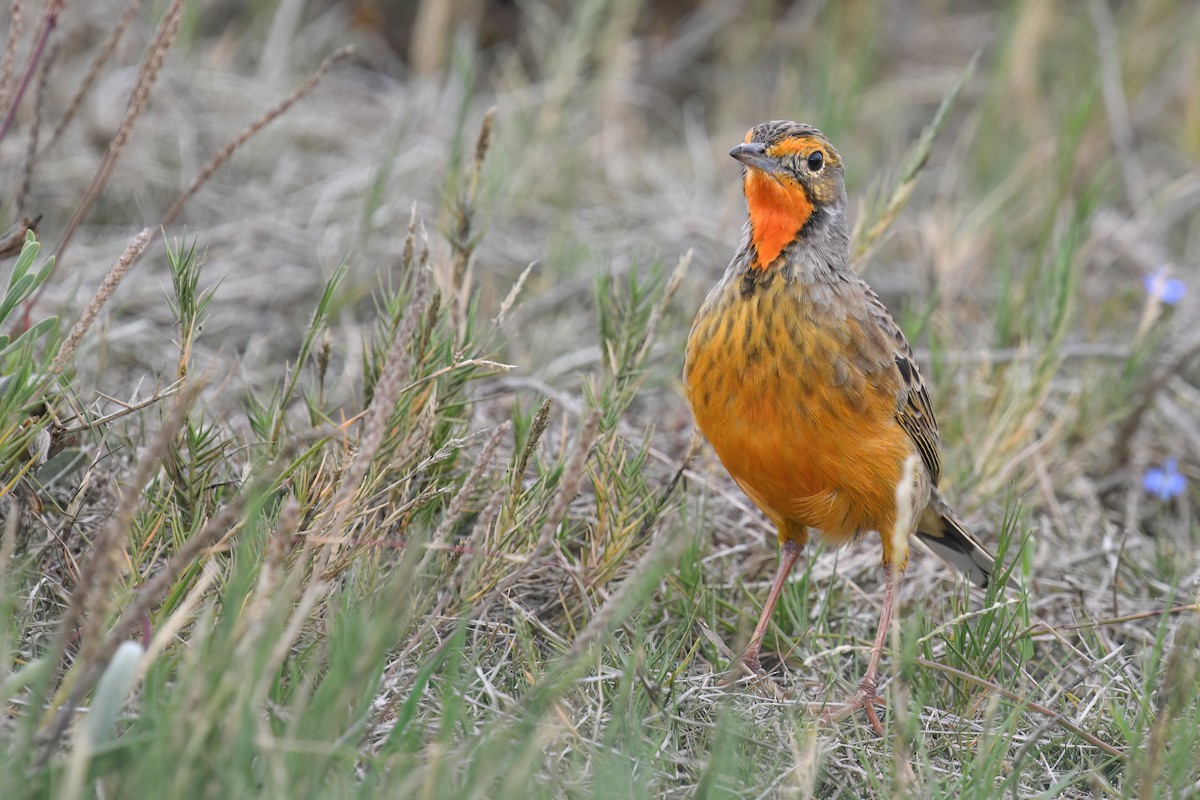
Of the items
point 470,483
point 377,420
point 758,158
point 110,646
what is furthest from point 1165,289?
point 110,646

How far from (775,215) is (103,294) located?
6.75 feet

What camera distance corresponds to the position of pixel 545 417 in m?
3.28

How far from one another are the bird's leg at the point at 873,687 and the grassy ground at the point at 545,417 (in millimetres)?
57

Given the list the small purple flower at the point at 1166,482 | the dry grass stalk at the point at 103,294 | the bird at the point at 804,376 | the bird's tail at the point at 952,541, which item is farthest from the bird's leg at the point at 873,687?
the dry grass stalk at the point at 103,294

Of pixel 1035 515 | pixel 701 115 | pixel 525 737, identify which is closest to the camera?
pixel 525 737

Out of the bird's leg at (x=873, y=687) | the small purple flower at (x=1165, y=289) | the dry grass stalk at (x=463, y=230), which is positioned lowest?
the bird's leg at (x=873, y=687)

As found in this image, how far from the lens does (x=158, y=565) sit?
3.63m

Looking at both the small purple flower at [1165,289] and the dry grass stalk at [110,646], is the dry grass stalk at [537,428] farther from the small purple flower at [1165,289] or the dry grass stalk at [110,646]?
the small purple flower at [1165,289]

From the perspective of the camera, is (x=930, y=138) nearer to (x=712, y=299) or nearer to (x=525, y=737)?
(x=712, y=299)

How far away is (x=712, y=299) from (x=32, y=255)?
6.66 ft

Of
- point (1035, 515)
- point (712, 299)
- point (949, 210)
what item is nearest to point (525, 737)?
point (712, 299)

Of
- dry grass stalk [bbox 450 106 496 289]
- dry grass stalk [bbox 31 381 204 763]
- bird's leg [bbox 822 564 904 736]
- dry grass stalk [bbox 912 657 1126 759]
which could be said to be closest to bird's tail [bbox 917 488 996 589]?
bird's leg [bbox 822 564 904 736]

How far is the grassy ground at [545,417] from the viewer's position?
8.87 ft

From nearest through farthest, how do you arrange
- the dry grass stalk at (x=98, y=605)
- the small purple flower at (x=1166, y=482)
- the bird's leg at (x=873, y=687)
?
the dry grass stalk at (x=98, y=605) < the bird's leg at (x=873, y=687) < the small purple flower at (x=1166, y=482)
